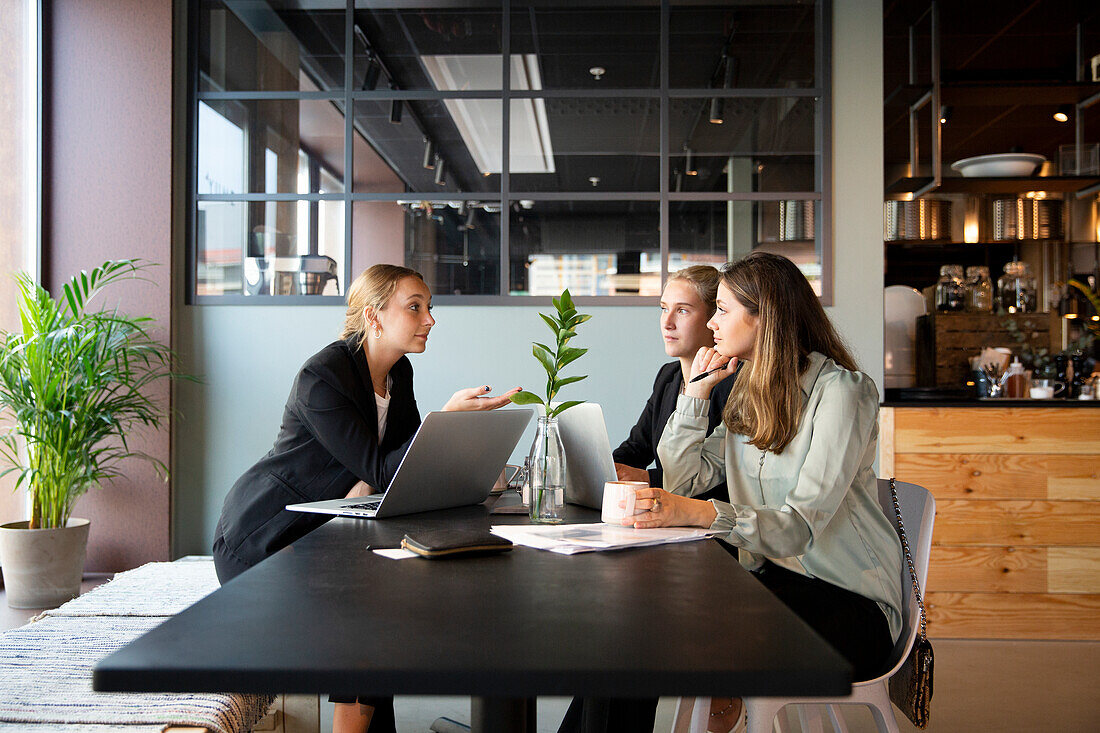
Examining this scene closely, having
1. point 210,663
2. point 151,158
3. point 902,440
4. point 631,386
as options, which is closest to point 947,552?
point 902,440

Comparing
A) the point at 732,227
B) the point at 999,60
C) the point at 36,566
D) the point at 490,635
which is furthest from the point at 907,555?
the point at 999,60

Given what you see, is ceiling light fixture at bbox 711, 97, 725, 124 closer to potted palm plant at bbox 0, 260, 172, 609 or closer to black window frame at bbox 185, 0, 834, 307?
black window frame at bbox 185, 0, 834, 307

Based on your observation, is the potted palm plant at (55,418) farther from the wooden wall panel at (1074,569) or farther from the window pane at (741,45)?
the wooden wall panel at (1074,569)

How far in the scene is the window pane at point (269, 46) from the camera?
4223 millimetres

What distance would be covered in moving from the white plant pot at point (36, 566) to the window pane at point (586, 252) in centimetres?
216

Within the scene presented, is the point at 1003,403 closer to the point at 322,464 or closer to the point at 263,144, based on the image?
the point at 322,464

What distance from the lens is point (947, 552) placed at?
3.49m

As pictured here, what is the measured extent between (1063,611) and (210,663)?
3.61m

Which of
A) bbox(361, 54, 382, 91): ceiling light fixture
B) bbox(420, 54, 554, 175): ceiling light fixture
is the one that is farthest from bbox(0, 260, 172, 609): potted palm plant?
bbox(420, 54, 554, 175): ceiling light fixture

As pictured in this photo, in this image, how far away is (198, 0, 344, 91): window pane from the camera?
4223 mm

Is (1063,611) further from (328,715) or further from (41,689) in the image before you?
(41,689)

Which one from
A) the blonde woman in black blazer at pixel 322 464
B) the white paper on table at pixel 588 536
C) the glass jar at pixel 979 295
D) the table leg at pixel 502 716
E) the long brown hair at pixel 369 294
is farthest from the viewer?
the glass jar at pixel 979 295

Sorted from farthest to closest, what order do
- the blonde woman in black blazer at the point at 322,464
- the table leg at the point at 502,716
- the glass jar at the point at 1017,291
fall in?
the glass jar at the point at 1017,291 → the blonde woman in black blazer at the point at 322,464 → the table leg at the point at 502,716

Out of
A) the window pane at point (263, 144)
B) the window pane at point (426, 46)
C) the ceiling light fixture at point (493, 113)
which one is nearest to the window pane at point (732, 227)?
the ceiling light fixture at point (493, 113)
